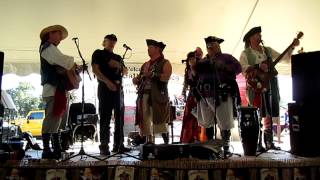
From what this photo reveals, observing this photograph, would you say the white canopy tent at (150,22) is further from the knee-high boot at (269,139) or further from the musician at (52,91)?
the knee-high boot at (269,139)

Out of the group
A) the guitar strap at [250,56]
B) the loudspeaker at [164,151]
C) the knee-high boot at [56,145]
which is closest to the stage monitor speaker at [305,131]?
the guitar strap at [250,56]

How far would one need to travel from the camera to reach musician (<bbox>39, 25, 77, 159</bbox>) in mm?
3209

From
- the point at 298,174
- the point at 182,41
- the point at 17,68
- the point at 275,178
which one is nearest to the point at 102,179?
the point at 275,178

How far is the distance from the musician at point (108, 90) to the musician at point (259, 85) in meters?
1.39

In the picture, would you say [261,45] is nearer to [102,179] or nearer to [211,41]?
[211,41]

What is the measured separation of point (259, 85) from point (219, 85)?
51cm

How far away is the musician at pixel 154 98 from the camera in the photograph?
372cm

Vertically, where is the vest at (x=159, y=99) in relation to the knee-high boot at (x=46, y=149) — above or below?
above

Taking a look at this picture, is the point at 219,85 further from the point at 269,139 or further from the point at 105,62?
the point at 105,62

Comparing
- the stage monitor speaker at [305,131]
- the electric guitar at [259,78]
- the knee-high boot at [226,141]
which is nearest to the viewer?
the stage monitor speaker at [305,131]

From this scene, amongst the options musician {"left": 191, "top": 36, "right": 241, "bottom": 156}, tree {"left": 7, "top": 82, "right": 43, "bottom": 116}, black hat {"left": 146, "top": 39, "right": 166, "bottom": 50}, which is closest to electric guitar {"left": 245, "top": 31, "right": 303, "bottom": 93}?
musician {"left": 191, "top": 36, "right": 241, "bottom": 156}

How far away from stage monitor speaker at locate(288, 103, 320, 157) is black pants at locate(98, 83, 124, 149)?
1.79 metres

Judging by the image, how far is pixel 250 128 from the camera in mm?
3301

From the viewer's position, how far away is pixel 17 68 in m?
6.59
